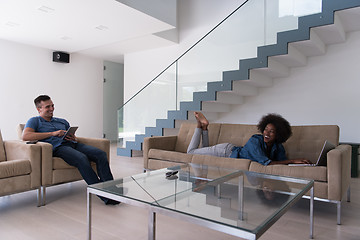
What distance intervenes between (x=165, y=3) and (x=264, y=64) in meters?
2.26

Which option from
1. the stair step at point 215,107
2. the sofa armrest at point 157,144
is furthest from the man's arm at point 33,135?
the stair step at point 215,107

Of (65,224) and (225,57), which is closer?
(65,224)

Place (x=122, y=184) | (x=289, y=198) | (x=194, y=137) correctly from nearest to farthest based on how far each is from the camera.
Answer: (x=289, y=198), (x=122, y=184), (x=194, y=137)

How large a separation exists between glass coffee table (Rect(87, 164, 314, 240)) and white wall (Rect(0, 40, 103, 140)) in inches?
217

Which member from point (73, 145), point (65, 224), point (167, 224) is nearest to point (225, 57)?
point (73, 145)

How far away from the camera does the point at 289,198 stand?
1585 millimetres

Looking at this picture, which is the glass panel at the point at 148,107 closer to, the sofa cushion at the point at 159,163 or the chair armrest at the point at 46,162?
the sofa cushion at the point at 159,163

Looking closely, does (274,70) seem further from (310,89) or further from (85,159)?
(85,159)

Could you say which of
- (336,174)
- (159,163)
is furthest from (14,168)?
(336,174)

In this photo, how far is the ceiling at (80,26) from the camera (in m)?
4.27

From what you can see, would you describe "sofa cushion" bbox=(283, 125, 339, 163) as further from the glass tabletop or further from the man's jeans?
the man's jeans

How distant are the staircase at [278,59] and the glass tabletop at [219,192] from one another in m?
2.54

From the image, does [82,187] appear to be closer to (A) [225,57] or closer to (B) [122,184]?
(B) [122,184]

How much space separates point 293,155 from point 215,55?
2.47m
